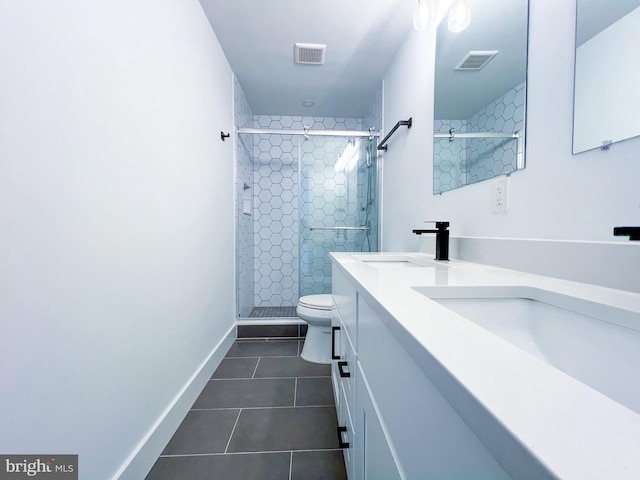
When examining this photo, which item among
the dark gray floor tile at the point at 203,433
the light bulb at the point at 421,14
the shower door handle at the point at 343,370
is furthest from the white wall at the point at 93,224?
the light bulb at the point at 421,14

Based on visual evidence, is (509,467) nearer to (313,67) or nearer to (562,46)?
(562,46)

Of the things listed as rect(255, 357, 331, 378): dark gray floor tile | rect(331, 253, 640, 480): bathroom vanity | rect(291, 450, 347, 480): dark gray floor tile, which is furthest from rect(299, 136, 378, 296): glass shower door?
rect(331, 253, 640, 480): bathroom vanity

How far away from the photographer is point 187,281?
4.91ft

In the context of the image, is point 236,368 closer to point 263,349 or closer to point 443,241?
point 263,349

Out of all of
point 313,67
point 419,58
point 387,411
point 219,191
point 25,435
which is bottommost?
point 25,435

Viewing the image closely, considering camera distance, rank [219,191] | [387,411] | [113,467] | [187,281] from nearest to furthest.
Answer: [387,411] < [113,467] < [187,281] < [219,191]

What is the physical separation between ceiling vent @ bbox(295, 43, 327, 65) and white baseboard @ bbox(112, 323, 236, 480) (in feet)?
7.09

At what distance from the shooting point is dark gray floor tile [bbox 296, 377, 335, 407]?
1561mm

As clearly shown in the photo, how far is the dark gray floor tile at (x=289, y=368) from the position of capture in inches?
73.7

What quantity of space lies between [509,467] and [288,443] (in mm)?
1322

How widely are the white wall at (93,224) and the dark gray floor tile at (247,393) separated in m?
0.24

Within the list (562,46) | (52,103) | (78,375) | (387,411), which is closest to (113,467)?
(78,375)

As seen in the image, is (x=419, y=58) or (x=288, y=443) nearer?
(x=288, y=443)

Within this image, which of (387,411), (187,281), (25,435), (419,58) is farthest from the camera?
(419,58)
